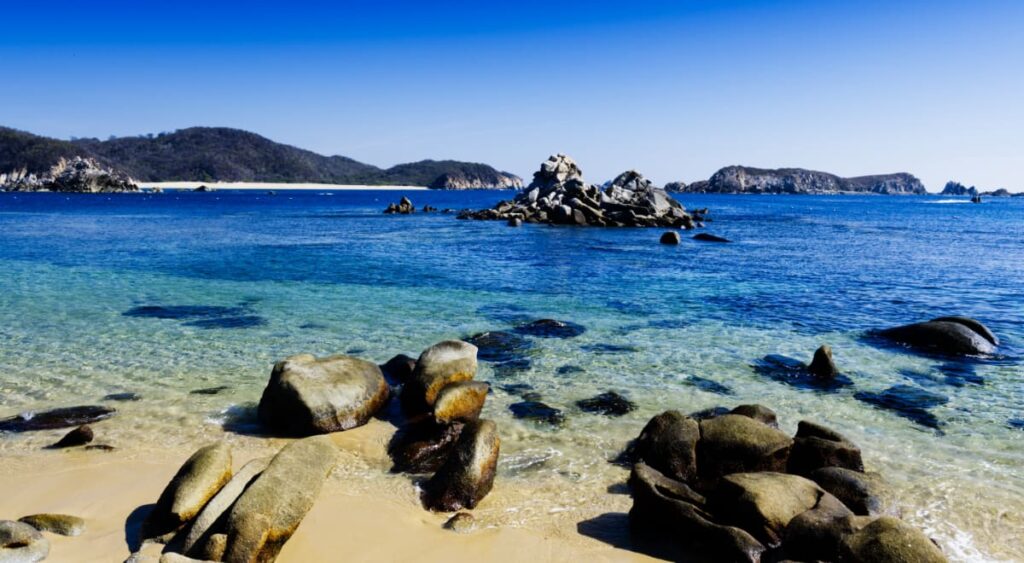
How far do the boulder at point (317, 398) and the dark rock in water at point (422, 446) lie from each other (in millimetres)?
940

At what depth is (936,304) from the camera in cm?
2247

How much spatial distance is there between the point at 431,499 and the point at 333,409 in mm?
3163

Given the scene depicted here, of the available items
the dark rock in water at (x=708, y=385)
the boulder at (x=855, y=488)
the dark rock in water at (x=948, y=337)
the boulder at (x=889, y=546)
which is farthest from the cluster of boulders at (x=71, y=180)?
the boulder at (x=889, y=546)

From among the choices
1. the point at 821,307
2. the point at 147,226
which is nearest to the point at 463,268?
the point at 821,307

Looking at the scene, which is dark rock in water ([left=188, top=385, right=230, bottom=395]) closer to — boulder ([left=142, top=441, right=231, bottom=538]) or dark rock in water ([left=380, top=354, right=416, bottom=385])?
dark rock in water ([left=380, top=354, right=416, bottom=385])

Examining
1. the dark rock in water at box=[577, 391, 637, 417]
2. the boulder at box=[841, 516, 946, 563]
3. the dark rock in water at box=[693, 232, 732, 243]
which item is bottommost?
the dark rock in water at box=[577, 391, 637, 417]

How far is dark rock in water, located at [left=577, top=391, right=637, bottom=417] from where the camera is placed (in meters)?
11.3

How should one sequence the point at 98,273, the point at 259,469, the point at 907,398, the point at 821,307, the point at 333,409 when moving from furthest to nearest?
the point at 98,273, the point at 821,307, the point at 907,398, the point at 333,409, the point at 259,469

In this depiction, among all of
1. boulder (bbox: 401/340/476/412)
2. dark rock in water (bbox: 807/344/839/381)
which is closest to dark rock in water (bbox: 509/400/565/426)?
boulder (bbox: 401/340/476/412)

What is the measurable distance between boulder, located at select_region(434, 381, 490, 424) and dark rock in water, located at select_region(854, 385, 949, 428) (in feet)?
25.9

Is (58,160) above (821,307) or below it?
above

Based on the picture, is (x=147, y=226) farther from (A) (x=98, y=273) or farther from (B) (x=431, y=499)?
(B) (x=431, y=499)

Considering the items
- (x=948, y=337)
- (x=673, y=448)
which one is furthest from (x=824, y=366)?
(x=673, y=448)

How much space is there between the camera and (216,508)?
22.3 ft
